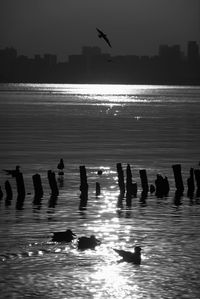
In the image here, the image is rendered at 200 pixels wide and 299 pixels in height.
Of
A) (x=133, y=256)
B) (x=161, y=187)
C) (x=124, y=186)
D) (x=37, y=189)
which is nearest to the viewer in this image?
(x=133, y=256)

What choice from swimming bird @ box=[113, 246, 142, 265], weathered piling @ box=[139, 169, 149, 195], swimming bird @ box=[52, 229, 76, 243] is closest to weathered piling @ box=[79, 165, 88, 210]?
weathered piling @ box=[139, 169, 149, 195]

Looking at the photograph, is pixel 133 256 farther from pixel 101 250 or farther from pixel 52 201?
pixel 52 201

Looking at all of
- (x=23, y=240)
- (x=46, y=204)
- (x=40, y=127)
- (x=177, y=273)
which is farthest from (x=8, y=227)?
(x=40, y=127)

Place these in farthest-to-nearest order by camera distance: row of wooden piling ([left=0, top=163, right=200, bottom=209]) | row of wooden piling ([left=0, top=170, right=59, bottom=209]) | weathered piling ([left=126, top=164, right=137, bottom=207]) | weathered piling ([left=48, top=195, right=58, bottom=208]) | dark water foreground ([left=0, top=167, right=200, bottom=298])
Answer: weathered piling ([left=126, top=164, right=137, bottom=207])
row of wooden piling ([left=0, top=163, right=200, bottom=209])
row of wooden piling ([left=0, top=170, right=59, bottom=209])
weathered piling ([left=48, top=195, right=58, bottom=208])
dark water foreground ([left=0, top=167, right=200, bottom=298])

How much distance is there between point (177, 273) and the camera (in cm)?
3284

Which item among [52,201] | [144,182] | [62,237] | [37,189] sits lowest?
[62,237]

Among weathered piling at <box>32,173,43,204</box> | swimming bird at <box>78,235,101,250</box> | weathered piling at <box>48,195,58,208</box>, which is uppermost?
weathered piling at <box>32,173,43,204</box>

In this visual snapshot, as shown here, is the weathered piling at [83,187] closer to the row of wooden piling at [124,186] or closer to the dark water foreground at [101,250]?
the row of wooden piling at [124,186]

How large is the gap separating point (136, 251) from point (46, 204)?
15.6 m

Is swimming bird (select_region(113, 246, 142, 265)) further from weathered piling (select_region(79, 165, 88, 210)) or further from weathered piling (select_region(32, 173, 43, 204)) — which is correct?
weathered piling (select_region(32, 173, 43, 204))

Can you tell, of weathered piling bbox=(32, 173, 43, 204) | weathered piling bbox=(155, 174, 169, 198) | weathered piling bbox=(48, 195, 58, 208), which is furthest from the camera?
weathered piling bbox=(155, 174, 169, 198)

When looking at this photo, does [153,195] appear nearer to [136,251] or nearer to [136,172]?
[136,172]

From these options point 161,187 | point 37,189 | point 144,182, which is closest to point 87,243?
point 37,189

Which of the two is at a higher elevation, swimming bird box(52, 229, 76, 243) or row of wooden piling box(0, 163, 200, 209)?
row of wooden piling box(0, 163, 200, 209)
